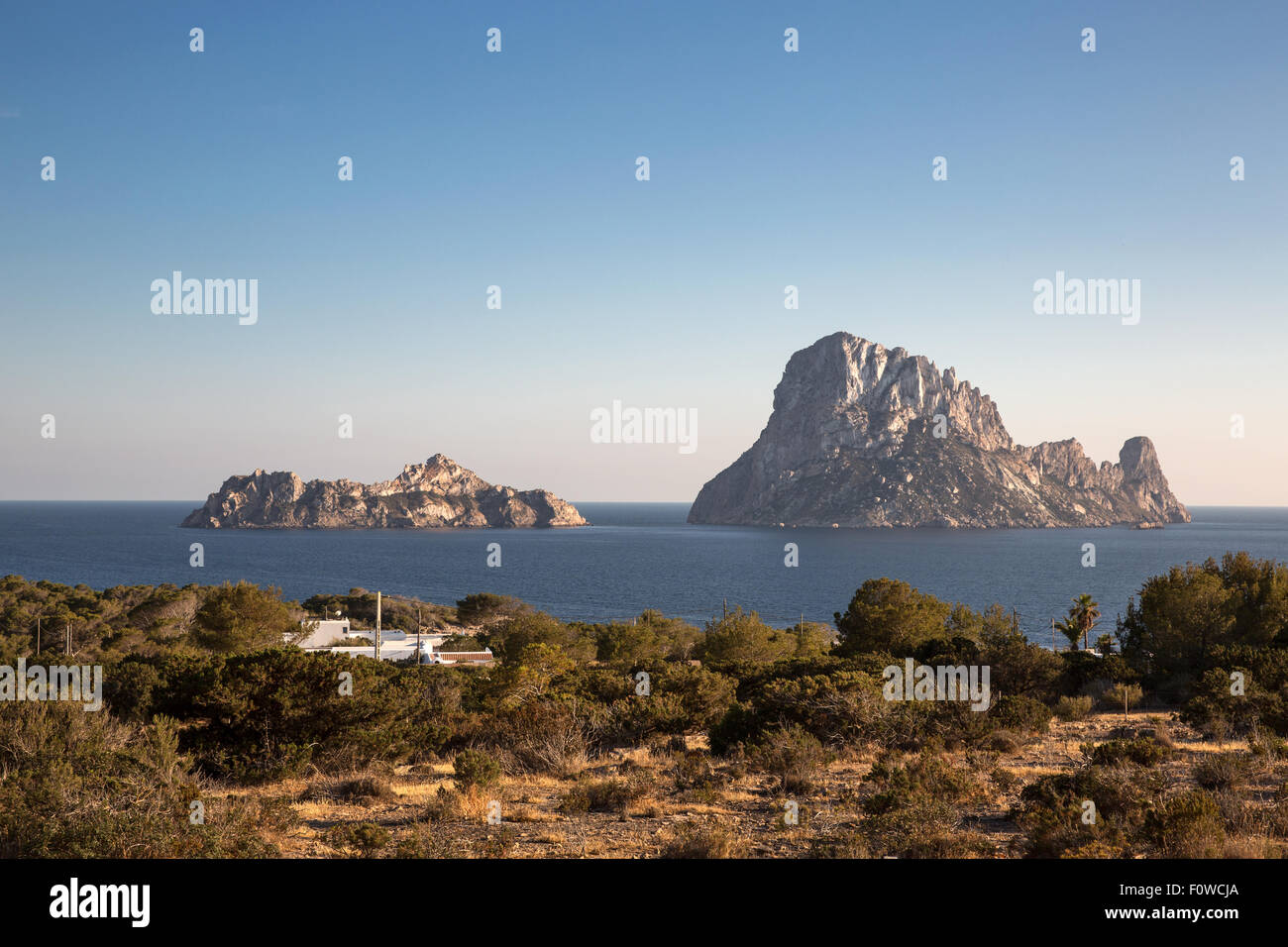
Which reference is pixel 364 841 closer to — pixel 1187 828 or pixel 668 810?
pixel 668 810

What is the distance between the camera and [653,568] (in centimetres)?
12938

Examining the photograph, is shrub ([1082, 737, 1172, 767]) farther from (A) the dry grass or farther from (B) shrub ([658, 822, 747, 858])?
(B) shrub ([658, 822, 747, 858])

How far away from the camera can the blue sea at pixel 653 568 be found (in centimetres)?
9031

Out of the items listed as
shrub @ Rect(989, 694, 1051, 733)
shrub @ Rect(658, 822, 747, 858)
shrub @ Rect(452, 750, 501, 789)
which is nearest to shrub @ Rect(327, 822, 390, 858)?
shrub @ Rect(452, 750, 501, 789)

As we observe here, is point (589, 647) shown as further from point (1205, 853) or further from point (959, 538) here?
point (959, 538)

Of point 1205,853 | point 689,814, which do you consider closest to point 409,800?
point 689,814

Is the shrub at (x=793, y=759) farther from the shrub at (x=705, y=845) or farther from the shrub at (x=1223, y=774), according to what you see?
the shrub at (x=1223, y=774)

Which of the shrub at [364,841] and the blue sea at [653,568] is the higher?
the shrub at [364,841]

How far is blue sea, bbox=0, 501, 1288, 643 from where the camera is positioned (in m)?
90.3

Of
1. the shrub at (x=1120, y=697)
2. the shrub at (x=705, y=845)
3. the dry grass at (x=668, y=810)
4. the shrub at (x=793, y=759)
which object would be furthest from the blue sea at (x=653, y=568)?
the shrub at (x=705, y=845)

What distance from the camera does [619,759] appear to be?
15562 millimetres

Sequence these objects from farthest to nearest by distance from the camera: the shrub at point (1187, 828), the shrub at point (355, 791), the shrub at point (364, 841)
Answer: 1. the shrub at point (355, 791)
2. the shrub at point (364, 841)
3. the shrub at point (1187, 828)
